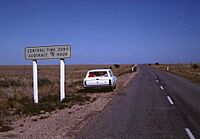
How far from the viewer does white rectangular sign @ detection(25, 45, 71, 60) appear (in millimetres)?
16188

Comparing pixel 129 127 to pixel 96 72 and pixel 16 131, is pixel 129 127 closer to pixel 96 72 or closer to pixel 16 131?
pixel 16 131

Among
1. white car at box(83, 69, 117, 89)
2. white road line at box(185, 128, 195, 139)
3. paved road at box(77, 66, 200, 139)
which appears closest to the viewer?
white road line at box(185, 128, 195, 139)

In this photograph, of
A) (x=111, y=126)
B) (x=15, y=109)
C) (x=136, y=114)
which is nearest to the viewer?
(x=111, y=126)

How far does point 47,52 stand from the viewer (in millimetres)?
16250

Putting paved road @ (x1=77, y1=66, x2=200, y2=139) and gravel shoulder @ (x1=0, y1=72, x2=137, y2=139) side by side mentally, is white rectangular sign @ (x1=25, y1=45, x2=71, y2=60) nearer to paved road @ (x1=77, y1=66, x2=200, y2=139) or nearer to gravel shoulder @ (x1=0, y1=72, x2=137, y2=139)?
gravel shoulder @ (x1=0, y1=72, x2=137, y2=139)

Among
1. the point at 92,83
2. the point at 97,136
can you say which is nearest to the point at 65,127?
the point at 97,136

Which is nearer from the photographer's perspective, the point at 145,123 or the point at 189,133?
the point at 189,133

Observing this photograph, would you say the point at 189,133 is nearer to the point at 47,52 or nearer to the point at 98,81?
the point at 47,52

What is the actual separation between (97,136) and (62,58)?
8.85 metres

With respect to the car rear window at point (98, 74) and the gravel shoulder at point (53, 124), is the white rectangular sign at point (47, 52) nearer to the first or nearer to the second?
the gravel shoulder at point (53, 124)

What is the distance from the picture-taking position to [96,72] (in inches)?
887

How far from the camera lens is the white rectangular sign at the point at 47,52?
16.2 metres

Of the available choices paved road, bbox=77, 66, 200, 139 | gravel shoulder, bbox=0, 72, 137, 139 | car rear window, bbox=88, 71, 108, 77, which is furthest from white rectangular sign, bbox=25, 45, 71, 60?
car rear window, bbox=88, 71, 108, 77

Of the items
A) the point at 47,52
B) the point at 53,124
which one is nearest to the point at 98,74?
the point at 47,52
